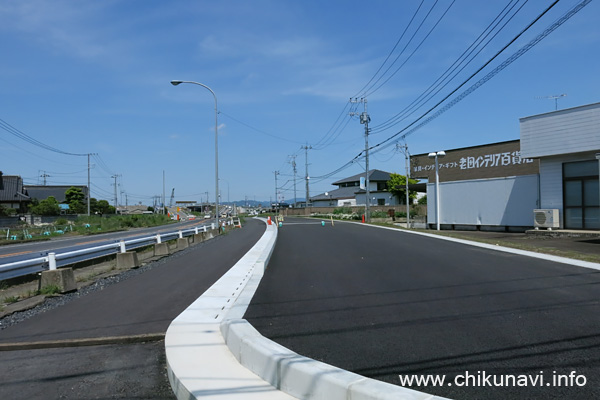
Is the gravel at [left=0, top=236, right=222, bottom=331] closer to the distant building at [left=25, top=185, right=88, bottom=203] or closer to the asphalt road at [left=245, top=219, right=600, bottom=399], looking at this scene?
the asphalt road at [left=245, top=219, right=600, bottom=399]

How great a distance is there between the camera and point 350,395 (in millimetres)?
3746

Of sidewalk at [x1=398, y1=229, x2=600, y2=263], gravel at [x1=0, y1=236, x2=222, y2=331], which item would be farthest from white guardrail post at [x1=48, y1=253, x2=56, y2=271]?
sidewalk at [x1=398, y1=229, x2=600, y2=263]

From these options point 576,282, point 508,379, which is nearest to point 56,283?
point 508,379

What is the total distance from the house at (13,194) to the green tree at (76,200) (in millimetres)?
19599

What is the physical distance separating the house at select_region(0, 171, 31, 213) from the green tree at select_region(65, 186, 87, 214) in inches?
772

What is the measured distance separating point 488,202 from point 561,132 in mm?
8307

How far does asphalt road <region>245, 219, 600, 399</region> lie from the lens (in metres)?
4.71

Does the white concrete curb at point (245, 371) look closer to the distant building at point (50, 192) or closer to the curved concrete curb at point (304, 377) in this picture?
the curved concrete curb at point (304, 377)

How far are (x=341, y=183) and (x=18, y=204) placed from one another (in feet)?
242

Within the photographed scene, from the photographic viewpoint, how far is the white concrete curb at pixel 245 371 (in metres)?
3.85

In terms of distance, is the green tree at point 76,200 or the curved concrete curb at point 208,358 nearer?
the curved concrete curb at point 208,358

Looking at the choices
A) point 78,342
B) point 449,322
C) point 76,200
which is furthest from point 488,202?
point 76,200

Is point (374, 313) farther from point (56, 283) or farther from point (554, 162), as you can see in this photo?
point (554, 162)

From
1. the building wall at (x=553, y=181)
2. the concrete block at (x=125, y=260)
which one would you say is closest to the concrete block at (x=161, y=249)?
the concrete block at (x=125, y=260)
